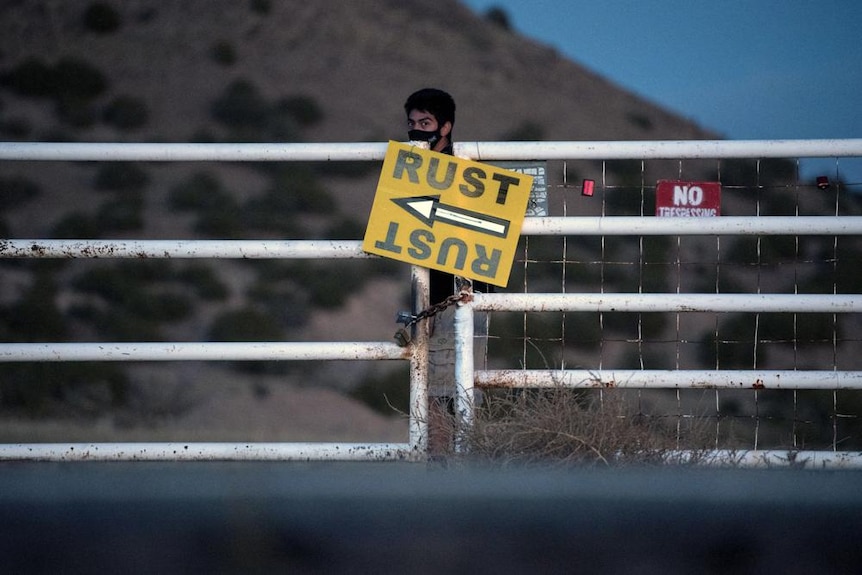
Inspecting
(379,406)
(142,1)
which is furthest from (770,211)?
(142,1)

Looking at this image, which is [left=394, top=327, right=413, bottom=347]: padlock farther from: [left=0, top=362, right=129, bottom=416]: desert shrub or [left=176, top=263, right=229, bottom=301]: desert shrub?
[left=176, top=263, right=229, bottom=301]: desert shrub

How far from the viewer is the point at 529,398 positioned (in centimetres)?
464

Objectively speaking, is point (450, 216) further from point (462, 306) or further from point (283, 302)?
point (283, 302)

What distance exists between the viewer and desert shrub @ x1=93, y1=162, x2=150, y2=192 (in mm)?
37531

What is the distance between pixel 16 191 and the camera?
36.2m

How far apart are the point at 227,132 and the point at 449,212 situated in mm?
39237

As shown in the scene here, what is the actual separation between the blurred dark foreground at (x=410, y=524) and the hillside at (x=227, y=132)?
850 inches

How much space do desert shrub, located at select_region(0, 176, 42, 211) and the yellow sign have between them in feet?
107

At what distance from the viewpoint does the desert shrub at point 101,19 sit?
4759 cm

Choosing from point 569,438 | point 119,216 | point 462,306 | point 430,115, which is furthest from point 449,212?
point 119,216

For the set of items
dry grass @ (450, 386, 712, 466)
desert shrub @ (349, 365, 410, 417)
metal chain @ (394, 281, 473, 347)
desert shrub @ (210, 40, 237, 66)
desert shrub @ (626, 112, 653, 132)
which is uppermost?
desert shrub @ (210, 40, 237, 66)

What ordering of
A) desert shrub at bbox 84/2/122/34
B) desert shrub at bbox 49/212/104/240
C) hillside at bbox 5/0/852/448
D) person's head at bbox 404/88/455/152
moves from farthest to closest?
desert shrub at bbox 84/2/122/34 < desert shrub at bbox 49/212/104/240 < hillside at bbox 5/0/852/448 < person's head at bbox 404/88/455/152

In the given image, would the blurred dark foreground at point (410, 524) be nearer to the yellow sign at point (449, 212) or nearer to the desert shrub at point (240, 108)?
the yellow sign at point (449, 212)

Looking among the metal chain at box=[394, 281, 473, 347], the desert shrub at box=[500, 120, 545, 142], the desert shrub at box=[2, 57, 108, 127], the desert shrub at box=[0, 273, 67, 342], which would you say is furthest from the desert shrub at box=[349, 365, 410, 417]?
the desert shrub at box=[2, 57, 108, 127]
